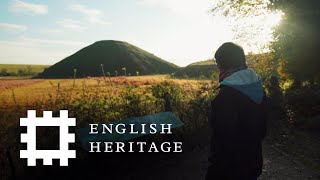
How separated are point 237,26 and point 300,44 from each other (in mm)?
9131

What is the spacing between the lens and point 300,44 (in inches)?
704

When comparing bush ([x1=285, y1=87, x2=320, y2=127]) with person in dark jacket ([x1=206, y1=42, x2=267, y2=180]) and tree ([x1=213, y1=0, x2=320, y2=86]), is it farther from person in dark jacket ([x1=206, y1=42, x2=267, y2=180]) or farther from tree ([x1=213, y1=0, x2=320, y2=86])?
person in dark jacket ([x1=206, y1=42, x2=267, y2=180])

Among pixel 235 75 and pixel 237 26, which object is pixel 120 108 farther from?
pixel 237 26

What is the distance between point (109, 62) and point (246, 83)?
359 feet

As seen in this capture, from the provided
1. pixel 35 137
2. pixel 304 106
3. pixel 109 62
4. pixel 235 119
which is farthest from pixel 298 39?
pixel 109 62

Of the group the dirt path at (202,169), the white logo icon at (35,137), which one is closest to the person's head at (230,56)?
the white logo icon at (35,137)

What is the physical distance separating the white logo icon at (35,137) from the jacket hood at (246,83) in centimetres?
469

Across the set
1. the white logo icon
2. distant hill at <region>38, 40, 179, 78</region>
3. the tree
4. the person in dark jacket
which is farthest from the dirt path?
distant hill at <region>38, 40, 179, 78</region>

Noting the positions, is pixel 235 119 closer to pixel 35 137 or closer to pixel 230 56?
pixel 230 56

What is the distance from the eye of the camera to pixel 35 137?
7406 mm

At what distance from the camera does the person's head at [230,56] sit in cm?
365

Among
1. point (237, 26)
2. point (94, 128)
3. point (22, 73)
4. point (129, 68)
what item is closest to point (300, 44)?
point (237, 26)

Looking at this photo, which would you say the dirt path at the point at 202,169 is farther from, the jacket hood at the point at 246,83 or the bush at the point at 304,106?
the jacket hood at the point at 246,83

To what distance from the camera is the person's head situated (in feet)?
12.0
